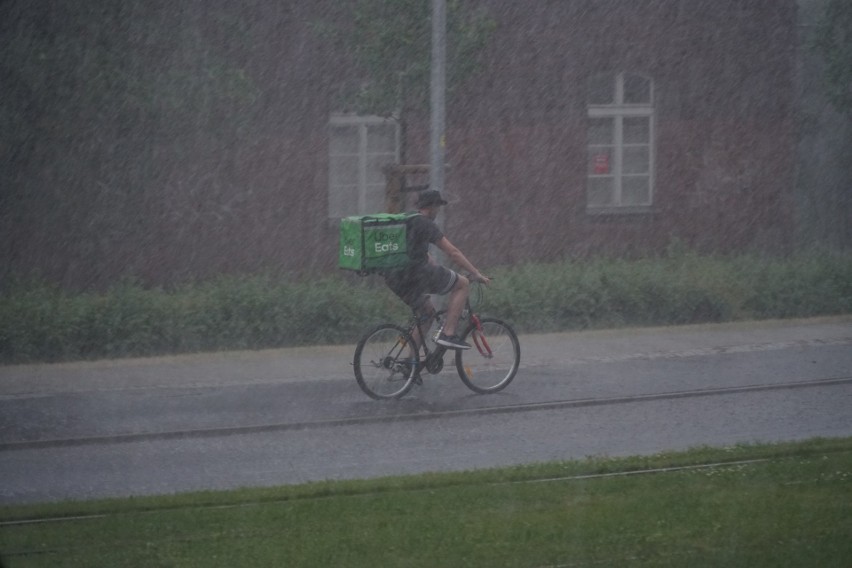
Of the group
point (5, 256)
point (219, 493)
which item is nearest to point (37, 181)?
point (5, 256)

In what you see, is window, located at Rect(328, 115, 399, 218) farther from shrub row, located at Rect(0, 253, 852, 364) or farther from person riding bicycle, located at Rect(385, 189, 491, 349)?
person riding bicycle, located at Rect(385, 189, 491, 349)

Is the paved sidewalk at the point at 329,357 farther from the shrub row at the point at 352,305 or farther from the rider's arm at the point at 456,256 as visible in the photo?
the rider's arm at the point at 456,256

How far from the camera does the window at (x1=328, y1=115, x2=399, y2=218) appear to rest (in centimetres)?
1834

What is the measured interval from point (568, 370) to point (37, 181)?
8698 millimetres

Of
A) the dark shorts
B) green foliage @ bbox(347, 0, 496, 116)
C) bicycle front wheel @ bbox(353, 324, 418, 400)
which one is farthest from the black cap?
green foliage @ bbox(347, 0, 496, 116)

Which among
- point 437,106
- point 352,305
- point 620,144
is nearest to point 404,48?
point 437,106

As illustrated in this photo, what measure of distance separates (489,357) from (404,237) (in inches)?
51.1

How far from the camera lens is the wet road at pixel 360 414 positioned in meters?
7.79

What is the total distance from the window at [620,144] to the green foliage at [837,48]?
2.84 metres

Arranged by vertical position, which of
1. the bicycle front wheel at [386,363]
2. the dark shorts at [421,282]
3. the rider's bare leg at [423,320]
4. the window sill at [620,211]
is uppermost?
the window sill at [620,211]

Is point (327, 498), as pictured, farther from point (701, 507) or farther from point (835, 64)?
point (835, 64)

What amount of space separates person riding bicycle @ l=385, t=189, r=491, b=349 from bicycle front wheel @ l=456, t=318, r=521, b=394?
0.18 meters

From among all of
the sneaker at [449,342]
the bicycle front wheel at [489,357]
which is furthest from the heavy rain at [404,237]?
the sneaker at [449,342]

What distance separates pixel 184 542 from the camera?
566 cm
